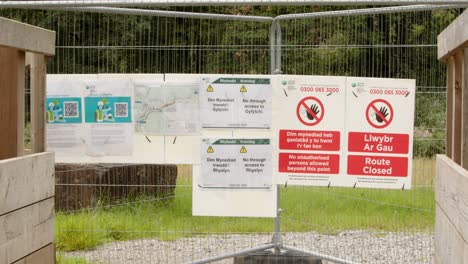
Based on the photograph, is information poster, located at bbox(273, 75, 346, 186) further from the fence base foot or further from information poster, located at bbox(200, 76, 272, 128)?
the fence base foot

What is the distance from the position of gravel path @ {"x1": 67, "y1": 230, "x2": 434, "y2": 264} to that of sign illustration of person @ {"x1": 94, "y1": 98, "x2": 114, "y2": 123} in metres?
1.16

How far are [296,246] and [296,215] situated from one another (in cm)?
27

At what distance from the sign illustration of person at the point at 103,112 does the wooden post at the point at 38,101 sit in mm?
2215

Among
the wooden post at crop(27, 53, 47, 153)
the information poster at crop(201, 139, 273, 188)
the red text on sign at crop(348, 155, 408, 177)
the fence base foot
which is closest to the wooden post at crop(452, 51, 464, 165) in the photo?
the wooden post at crop(27, 53, 47, 153)

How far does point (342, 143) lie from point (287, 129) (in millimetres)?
463

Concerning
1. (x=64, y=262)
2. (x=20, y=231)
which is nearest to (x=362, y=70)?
(x=64, y=262)

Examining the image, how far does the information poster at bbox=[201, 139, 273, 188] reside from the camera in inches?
264

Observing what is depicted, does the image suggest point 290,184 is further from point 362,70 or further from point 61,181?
point 61,181

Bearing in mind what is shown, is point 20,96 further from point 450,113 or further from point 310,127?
point 310,127

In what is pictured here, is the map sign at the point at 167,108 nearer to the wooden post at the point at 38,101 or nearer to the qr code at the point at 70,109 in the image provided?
the qr code at the point at 70,109

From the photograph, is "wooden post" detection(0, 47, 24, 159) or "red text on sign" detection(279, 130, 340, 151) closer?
"wooden post" detection(0, 47, 24, 159)

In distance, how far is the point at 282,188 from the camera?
6.92 meters

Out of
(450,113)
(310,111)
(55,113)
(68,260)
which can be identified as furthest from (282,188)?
(450,113)

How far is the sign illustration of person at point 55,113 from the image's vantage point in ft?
22.4
